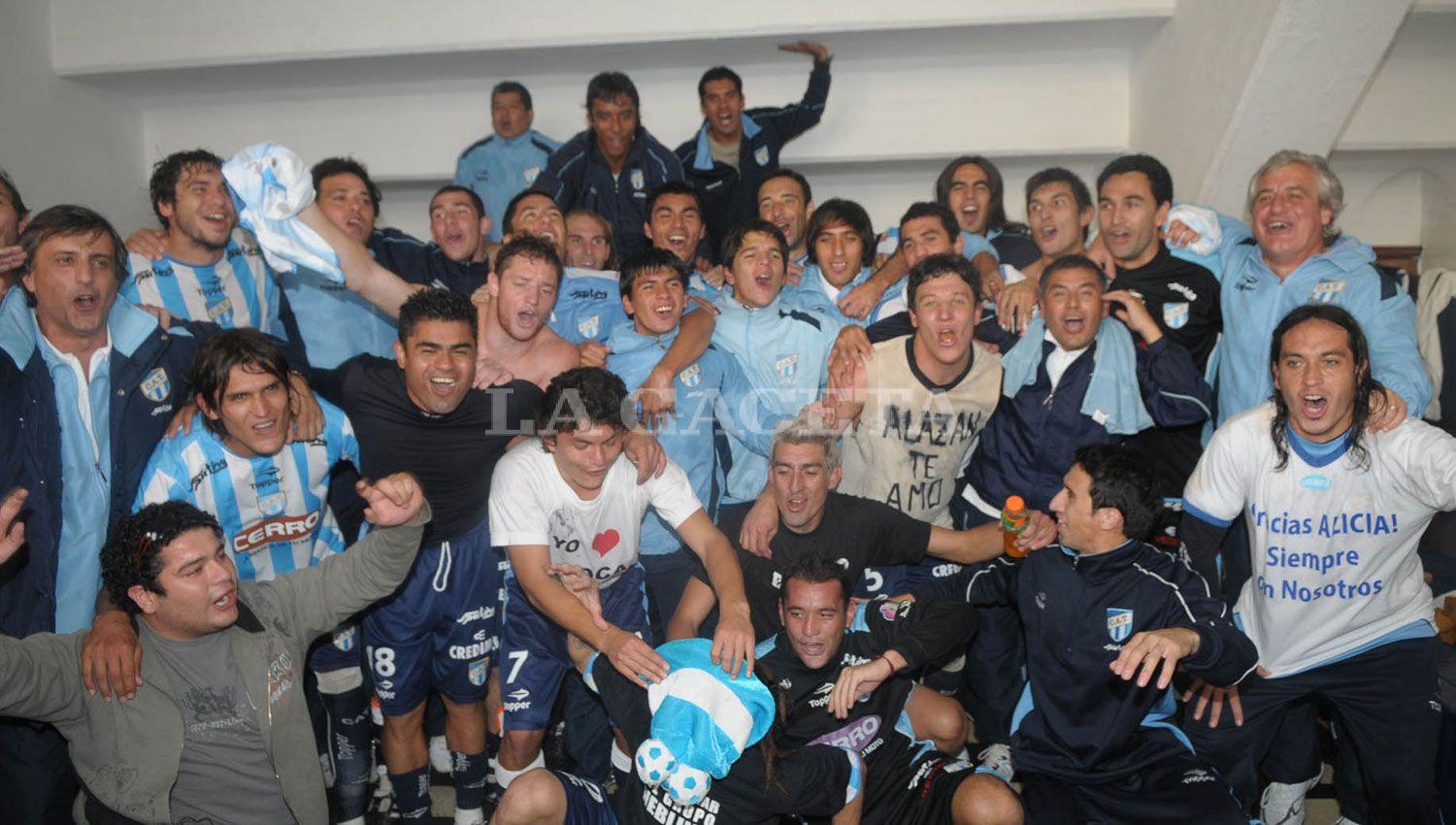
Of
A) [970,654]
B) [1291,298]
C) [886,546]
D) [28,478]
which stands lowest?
[970,654]

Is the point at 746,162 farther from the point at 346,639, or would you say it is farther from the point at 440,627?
the point at 346,639

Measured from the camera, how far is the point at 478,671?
3586 mm

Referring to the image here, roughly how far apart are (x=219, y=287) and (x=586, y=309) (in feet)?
4.41

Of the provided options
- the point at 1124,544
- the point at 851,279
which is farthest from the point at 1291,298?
the point at 851,279

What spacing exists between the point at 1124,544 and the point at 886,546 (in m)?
0.74

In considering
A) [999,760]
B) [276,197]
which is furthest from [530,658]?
[276,197]

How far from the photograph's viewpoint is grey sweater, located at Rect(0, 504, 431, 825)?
273cm

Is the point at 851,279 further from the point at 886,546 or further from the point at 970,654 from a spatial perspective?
the point at 970,654

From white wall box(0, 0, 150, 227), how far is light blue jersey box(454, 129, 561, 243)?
6.85 feet

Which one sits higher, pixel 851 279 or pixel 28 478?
pixel 851 279

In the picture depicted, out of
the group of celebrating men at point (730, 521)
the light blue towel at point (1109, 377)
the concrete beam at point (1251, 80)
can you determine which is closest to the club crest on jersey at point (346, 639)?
the group of celebrating men at point (730, 521)

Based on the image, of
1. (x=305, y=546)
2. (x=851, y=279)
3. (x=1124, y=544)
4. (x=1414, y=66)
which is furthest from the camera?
(x=1414, y=66)

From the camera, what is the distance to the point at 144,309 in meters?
3.50

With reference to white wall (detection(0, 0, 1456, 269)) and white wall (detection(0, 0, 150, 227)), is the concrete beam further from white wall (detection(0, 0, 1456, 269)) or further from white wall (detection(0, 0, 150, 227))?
white wall (detection(0, 0, 150, 227))
